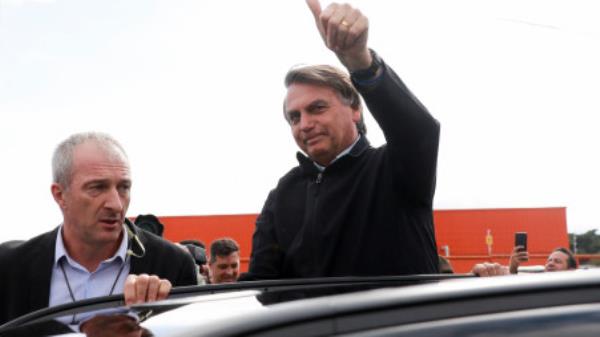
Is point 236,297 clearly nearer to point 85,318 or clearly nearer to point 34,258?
point 85,318

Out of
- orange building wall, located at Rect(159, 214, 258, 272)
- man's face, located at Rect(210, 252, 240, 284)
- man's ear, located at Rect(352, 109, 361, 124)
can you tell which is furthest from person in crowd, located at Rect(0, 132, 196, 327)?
orange building wall, located at Rect(159, 214, 258, 272)

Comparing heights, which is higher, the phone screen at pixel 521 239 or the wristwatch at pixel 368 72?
the wristwatch at pixel 368 72

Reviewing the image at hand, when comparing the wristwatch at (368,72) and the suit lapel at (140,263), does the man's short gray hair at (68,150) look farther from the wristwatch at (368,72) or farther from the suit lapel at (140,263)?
the wristwatch at (368,72)

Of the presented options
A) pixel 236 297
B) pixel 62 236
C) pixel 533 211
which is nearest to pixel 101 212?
pixel 62 236

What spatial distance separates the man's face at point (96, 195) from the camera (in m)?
2.89

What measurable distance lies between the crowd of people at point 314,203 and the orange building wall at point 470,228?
12.8m

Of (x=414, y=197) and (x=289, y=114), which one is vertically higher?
(x=289, y=114)

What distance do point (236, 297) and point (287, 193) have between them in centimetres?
125

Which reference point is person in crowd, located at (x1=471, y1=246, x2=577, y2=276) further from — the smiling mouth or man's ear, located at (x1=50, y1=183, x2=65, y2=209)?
man's ear, located at (x1=50, y1=183, x2=65, y2=209)

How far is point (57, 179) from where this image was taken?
3000mm

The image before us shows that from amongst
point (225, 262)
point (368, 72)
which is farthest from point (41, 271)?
point (225, 262)

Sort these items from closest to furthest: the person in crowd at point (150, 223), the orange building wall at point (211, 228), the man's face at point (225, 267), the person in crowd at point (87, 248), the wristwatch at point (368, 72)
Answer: the wristwatch at point (368, 72)
the person in crowd at point (87, 248)
the person in crowd at point (150, 223)
the man's face at point (225, 267)
the orange building wall at point (211, 228)

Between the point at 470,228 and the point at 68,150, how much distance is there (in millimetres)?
14702

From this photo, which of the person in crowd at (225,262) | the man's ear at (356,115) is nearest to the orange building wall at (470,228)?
the person in crowd at (225,262)
